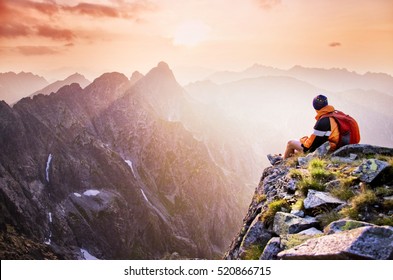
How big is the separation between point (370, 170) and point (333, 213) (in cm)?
148

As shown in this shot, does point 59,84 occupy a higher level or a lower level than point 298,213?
lower

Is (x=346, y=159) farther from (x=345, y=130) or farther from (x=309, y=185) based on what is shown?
(x=309, y=185)

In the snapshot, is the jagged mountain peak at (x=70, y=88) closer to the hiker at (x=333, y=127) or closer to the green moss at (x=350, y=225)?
the hiker at (x=333, y=127)

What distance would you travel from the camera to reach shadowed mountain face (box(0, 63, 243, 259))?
342 feet

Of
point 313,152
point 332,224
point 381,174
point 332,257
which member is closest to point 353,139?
point 313,152

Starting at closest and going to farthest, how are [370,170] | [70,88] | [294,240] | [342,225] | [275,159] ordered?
[342,225] → [294,240] → [370,170] → [275,159] → [70,88]

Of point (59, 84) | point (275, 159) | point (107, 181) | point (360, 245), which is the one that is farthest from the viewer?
point (59, 84)

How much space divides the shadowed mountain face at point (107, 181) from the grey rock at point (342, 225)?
9266cm

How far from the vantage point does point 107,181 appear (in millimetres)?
133375

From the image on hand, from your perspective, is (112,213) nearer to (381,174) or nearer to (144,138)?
(144,138)

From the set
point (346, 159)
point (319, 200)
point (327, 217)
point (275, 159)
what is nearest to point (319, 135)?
point (346, 159)

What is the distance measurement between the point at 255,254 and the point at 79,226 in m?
113

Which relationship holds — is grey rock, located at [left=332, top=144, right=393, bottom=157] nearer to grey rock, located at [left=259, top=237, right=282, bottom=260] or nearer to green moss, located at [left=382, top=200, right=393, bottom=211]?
green moss, located at [left=382, top=200, right=393, bottom=211]

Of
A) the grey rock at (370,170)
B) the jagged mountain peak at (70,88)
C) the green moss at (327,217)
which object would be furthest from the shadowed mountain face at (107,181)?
the grey rock at (370,170)
